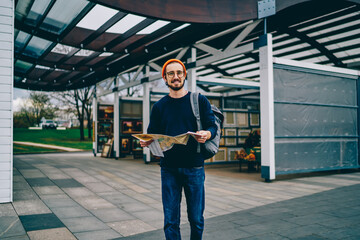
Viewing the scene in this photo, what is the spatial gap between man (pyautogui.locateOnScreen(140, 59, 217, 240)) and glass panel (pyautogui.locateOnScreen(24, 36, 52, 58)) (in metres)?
8.92

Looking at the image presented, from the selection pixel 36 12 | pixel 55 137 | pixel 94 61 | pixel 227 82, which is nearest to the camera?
pixel 36 12

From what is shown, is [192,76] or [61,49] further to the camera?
[61,49]

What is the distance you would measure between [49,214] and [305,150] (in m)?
7.10

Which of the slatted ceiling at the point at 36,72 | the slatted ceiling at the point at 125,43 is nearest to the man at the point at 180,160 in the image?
the slatted ceiling at the point at 125,43

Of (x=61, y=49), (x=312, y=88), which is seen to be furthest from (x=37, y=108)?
(x=312, y=88)

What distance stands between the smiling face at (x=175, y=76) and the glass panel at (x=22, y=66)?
13.0m

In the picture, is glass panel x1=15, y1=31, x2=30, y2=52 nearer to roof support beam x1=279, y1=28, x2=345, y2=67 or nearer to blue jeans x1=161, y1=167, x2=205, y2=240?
roof support beam x1=279, y1=28, x2=345, y2=67

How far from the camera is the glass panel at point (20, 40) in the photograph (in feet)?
33.3

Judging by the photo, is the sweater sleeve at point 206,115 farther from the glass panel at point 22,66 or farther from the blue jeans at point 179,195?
the glass panel at point 22,66

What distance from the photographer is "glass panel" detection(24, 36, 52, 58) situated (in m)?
10.4

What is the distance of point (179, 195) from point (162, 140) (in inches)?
21.5

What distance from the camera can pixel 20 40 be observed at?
10789mm

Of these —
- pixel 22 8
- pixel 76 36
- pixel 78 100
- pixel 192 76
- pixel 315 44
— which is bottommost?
pixel 192 76

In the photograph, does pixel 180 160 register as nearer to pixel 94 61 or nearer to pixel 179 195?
pixel 179 195
